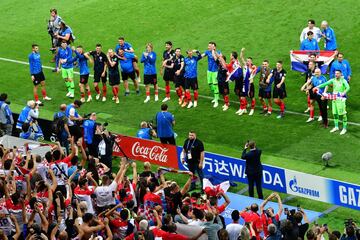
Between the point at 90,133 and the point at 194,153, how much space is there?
10.2 ft

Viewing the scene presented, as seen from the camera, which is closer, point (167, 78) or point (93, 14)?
point (167, 78)

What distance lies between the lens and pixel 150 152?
23.9 meters

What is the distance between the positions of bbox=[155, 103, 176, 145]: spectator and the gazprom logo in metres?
4.01

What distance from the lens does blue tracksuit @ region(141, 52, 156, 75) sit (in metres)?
28.0

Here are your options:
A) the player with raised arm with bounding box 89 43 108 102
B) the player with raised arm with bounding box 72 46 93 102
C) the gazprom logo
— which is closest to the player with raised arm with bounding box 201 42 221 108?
the player with raised arm with bounding box 89 43 108 102

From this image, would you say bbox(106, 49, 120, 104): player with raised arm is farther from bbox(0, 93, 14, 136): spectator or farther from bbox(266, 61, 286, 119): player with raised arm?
bbox(266, 61, 286, 119): player with raised arm

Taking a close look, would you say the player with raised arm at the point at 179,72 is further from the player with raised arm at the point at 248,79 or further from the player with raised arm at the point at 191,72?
the player with raised arm at the point at 248,79

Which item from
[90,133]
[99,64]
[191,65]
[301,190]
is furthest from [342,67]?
[90,133]

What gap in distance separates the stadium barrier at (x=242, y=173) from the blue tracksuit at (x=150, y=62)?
158 inches

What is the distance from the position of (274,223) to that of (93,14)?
2052cm

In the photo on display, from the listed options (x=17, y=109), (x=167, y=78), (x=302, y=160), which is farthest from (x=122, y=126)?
(x=302, y=160)

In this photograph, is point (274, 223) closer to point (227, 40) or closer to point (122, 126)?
point (122, 126)

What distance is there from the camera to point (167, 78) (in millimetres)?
27938

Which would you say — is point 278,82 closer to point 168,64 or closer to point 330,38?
point 168,64
